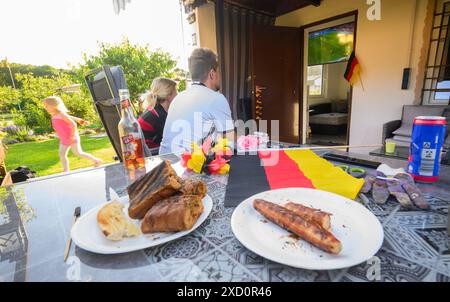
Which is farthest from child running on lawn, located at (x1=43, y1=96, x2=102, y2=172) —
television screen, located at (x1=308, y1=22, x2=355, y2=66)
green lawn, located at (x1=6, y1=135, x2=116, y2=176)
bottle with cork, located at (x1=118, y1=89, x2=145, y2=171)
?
television screen, located at (x1=308, y1=22, x2=355, y2=66)

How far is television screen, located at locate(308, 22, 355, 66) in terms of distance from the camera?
5.09 metres

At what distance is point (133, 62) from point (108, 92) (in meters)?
6.38

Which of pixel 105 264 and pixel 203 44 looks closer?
pixel 105 264

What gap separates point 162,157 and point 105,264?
0.93 meters

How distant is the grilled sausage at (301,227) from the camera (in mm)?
424

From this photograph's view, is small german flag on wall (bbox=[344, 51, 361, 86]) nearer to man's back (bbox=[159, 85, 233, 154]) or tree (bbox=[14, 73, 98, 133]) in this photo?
man's back (bbox=[159, 85, 233, 154])

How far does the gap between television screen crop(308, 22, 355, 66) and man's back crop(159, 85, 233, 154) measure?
432 centimetres

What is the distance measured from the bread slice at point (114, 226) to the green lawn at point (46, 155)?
4.51m

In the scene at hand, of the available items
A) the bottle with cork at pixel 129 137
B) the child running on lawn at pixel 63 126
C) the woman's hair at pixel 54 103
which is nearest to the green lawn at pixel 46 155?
the child running on lawn at pixel 63 126

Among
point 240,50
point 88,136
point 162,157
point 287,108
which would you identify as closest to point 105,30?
point 88,136

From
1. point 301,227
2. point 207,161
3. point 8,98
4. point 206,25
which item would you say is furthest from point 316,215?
point 8,98

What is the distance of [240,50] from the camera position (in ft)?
14.9
